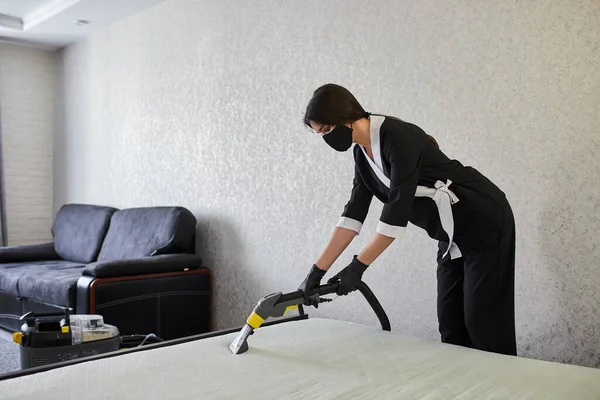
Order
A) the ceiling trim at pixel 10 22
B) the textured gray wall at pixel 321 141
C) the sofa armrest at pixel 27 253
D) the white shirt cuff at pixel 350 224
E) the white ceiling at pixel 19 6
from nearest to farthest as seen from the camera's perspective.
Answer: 1. the white shirt cuff at pixel 350 224
2. the textured gray wall at pixel 321 141
3. the sofa armrest at pixel 27 253
4. the white ceiling at pixel 19 6
5. the ceiling trim at pixel 10 22

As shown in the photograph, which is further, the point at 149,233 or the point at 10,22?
the point at 10,22

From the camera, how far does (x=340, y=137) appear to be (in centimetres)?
230

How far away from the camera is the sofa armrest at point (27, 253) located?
5125mm

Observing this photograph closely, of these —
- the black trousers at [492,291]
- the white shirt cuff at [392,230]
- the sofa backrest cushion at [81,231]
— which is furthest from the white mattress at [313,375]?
the sofa backrest cushion at [81,231]

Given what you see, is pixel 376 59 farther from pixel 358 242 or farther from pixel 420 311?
pixel 420 311

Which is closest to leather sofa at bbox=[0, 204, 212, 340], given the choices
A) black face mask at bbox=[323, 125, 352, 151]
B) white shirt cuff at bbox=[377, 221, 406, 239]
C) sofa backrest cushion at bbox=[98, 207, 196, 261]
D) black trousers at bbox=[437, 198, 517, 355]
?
sofa backrest cushion at bbox=[98, 207, 196, 261]

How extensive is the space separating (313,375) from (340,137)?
2.90 ft

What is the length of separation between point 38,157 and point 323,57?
3.91 meters

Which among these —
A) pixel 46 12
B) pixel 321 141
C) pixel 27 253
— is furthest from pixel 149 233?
pixel 46 12

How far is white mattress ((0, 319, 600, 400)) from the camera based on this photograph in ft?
5.53

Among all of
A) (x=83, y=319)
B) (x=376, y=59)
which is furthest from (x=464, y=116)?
(x=83, y=319)

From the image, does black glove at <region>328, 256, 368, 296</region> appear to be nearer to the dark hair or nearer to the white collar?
the white collar

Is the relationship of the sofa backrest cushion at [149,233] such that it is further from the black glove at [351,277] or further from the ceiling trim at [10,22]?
the black glove at [351,277]

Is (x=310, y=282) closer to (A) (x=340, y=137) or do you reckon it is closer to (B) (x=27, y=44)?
(A) (x=340, y=137)
